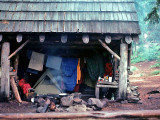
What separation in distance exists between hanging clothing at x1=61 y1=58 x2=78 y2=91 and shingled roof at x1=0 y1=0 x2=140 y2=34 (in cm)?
254

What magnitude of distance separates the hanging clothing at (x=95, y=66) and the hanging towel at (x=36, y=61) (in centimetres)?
231

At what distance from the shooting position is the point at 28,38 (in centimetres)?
781

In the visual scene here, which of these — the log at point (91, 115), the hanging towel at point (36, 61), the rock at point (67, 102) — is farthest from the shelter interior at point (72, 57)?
the log at point (91, 115)

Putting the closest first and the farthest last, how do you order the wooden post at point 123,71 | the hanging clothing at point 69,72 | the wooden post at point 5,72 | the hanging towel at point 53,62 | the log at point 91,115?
the log at point 91,115, the wooden post at point 5,72, the wooden post at point 123,71, the hanging towel at point 53,62, the hanging clothing at point 69,72

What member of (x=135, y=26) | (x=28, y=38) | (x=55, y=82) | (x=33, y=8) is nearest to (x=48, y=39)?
(x=28, y=38)

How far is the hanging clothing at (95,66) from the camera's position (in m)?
9.70

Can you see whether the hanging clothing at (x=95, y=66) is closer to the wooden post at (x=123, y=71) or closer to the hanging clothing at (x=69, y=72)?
the hanging clothing at (x=69, y=72)

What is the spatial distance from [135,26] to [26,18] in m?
4.21

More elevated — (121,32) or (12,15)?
(12,15)

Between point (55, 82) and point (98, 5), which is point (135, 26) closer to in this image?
point (98, 5)

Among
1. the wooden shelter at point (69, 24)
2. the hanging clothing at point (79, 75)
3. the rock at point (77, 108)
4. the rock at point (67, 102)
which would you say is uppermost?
the wooden shelter at point (69, 24)

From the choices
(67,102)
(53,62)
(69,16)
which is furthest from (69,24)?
(67,102)

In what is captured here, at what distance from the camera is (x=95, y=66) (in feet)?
32.0

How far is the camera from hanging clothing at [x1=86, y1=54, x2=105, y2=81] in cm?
970
